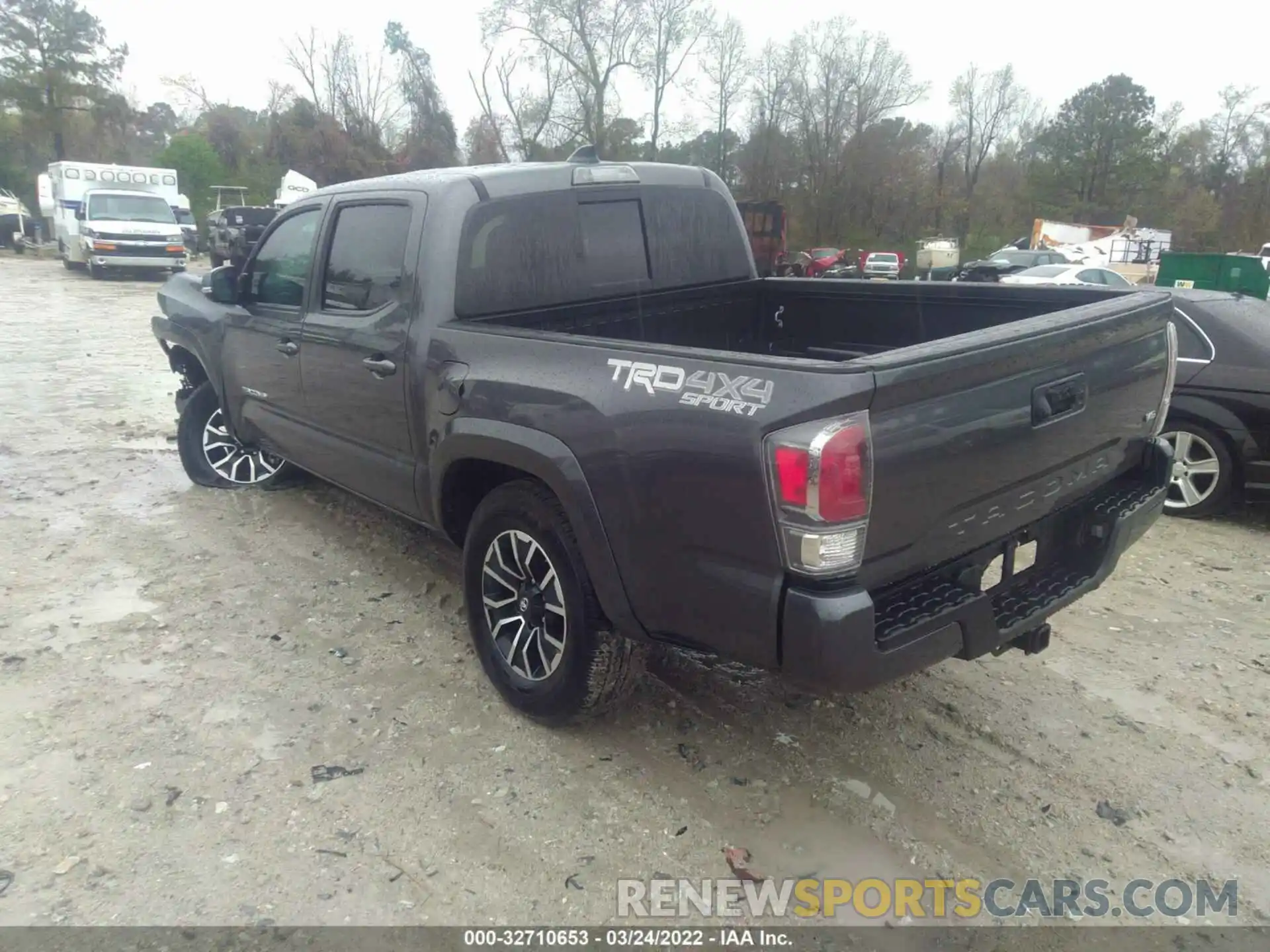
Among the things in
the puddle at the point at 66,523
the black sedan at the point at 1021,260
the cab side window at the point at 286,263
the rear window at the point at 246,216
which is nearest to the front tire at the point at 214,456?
the puddle at the point at 66,523

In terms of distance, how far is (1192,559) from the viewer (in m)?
5.32

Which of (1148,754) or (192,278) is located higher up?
(192,278)

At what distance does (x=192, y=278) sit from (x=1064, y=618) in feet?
18.6

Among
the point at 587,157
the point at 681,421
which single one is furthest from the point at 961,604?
the point at 587,157

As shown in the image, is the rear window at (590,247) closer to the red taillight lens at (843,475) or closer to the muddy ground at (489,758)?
the muddy ground at (489,758)

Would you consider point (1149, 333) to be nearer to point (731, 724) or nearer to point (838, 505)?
point (838, 505)

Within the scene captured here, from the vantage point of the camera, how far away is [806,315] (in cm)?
462

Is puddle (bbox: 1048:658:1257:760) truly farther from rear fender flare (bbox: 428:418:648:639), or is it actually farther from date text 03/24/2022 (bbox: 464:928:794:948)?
rear fender flare (bbox: 428:418:648:639)

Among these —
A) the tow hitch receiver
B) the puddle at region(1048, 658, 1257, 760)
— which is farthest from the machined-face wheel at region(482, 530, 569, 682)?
the puddle at region(1048, 658, 1257, 760)

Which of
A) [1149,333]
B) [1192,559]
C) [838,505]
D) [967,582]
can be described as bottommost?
[1192,559]

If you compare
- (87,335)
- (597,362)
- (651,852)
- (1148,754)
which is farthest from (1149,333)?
(87,335)

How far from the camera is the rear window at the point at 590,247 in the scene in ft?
12.1

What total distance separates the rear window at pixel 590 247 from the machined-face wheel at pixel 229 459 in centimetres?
325

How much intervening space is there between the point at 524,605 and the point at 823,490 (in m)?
1.50
